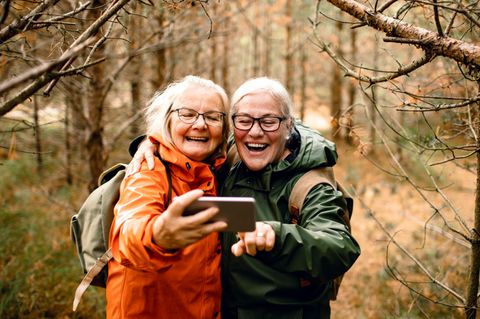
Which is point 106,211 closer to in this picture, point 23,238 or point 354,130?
point 354,130

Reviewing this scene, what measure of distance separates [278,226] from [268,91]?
1047 mm

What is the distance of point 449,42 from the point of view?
180cm

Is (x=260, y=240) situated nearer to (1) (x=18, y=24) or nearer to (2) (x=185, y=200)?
(2) (x=185, y=200)

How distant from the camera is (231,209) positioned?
1539 millimetres

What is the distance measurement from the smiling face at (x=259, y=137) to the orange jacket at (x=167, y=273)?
0.32 m

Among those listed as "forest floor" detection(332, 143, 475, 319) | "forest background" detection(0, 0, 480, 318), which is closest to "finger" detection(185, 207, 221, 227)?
"forest background" detection(0, 0, 480, 318)

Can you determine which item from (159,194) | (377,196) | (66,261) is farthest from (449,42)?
(377,196)

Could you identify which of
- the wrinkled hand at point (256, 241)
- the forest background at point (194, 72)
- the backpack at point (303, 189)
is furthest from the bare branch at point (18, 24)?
the backpack at point (303, 189)

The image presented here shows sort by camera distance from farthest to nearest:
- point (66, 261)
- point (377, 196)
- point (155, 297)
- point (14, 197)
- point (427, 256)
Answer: point (377, 196) < point (14, 197) < point (427, 256) < point (66, 261) < point (155, 297)

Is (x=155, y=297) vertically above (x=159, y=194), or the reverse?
(x=159, y=194)

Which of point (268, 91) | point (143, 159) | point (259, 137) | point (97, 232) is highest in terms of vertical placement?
point (268, 91)

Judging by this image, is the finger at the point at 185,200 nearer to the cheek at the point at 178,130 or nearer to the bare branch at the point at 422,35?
the cheek at the point at 178,130

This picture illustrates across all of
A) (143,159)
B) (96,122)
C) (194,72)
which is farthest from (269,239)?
(194,72)

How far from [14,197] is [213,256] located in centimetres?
671
